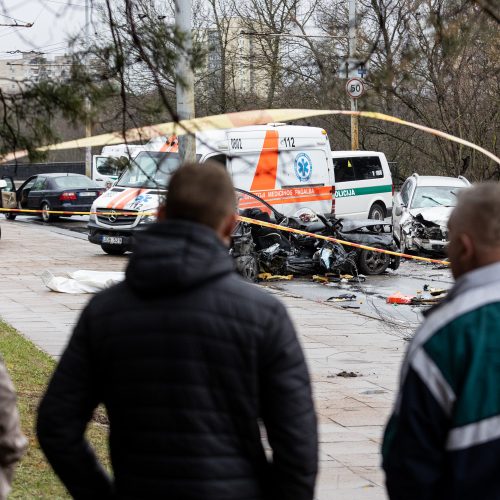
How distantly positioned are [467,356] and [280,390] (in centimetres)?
50

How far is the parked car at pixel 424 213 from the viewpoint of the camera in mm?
21312

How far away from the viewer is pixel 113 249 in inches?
862

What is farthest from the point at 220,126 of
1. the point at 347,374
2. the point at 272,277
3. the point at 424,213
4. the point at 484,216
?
the point at 424,213

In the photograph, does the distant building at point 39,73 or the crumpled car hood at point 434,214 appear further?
the crumpled car hood at point 434,214

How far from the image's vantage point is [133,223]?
21219 millimetres

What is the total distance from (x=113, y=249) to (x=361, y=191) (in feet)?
26.0

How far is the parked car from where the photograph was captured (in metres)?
21.3

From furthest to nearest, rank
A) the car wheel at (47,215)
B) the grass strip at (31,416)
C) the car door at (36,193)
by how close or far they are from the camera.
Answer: the car door at (36,193) → the car wheel at (47,215) → the grass strip at (31,416)

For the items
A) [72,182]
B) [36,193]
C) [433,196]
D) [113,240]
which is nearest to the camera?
[113,240]

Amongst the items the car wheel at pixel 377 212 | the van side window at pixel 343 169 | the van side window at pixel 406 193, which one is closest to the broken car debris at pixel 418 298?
the van side window at pixel 406 193

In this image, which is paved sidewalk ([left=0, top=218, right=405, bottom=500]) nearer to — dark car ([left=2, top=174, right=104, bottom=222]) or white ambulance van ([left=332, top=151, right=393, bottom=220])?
white ambulance van ([left=332, top=151, right=393, bottom=220])

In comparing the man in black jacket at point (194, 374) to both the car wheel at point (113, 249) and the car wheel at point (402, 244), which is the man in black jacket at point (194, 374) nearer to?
the car wheel at point (113, 249)

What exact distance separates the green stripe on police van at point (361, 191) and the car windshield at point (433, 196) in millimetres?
3337

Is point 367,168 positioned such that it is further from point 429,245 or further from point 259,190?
point 259,190
